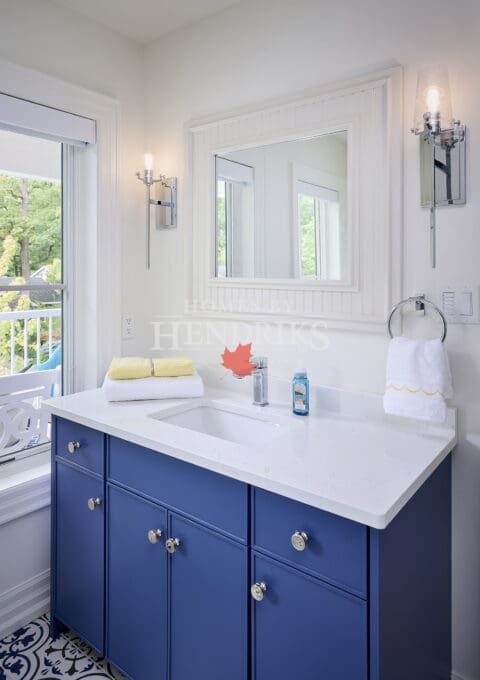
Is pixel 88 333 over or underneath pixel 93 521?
over

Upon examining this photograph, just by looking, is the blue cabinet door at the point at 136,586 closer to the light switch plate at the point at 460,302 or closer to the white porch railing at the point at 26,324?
the white porch railing at the point at 26,324

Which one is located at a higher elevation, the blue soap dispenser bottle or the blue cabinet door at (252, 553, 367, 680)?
the blue soap dispenser bottle

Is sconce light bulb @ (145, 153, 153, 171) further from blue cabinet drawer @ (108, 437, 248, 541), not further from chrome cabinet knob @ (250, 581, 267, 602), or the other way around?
chrome cabinet knob @ (250, 581, 267, 602)

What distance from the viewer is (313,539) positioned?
1.15 meters

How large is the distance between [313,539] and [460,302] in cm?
86

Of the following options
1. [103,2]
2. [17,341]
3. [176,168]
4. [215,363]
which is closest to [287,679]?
[215,363]

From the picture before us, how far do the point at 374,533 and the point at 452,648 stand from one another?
34.6 inches

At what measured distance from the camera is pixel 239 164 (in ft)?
6.63

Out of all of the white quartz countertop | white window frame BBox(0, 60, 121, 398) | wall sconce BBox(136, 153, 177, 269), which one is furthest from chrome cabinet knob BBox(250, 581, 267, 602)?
wall sconce BBox(136, 153, 177, 269)

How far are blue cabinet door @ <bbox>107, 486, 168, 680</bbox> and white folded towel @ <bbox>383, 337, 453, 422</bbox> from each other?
799 millimetres

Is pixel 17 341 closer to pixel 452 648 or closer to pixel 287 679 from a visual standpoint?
pixel 287 679

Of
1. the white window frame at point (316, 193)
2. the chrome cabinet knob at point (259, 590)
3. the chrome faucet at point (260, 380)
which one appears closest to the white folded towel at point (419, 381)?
the white window frame at point (316, 193)

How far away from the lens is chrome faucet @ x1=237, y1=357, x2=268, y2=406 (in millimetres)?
1865

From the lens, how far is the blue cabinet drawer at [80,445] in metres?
1.71
